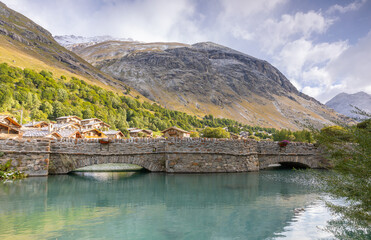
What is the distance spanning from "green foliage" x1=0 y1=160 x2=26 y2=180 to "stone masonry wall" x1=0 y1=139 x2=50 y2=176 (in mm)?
296

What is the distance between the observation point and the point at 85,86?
12375cm

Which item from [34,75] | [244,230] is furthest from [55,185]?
[34,75]

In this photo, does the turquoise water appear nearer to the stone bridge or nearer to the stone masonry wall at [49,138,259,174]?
the stone bridge

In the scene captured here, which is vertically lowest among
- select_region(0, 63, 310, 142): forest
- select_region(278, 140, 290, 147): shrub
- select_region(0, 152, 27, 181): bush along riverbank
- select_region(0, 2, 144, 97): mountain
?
select_region(0, 152, 27, 181): bush along riverbank

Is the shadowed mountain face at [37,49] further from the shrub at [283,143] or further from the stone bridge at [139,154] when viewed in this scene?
the shrub at [283,143]

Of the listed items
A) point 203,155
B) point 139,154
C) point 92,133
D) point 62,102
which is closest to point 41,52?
point 62,102

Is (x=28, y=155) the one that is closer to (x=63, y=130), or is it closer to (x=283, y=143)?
(x=63, y=130)

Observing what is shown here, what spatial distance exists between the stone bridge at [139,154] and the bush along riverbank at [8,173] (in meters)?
0.38

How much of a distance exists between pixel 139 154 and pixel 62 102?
82.2 m

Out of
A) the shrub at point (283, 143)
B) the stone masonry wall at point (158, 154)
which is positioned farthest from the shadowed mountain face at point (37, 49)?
the shrub at point (283, 143)

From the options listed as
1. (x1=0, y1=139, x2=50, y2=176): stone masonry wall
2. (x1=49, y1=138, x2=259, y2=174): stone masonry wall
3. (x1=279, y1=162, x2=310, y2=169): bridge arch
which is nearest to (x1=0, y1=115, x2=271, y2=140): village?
(x1=49, y1=138, x2=259, y2=174): stone masonry wall

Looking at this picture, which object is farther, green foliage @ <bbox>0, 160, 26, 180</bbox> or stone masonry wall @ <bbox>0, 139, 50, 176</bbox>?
stone masonry wall @ <bbox>0, 139, 50, 176</bbox>

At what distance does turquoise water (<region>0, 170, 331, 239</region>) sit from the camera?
10.0 m

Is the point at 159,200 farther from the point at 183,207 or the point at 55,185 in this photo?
the point at 55,185
